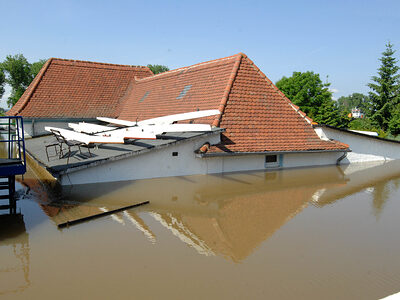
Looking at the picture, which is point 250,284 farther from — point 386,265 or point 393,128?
point 393,128

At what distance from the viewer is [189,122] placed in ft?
44.1

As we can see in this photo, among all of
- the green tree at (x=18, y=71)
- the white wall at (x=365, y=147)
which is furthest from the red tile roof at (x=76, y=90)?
the green tree at (x=18, y=71)

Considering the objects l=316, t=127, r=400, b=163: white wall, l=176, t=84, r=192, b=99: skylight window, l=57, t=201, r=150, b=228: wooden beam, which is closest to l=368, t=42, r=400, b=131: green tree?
l=316, t=127, r=400, b=163: white wall

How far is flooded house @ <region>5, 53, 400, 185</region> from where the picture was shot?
35.9 ft

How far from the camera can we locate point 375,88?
3419 cm

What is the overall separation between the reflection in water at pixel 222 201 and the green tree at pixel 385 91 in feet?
78.0

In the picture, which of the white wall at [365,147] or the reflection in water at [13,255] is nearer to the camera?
the reflection in water at [13,255]

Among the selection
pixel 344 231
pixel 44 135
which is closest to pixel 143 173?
pixel 344 231

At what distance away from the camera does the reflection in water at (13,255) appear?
14.8 feet

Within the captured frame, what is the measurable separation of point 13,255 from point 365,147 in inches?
643

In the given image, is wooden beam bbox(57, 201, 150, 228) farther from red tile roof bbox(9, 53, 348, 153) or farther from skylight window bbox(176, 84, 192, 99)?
skylight window bbox(176, 84, 192, 99)

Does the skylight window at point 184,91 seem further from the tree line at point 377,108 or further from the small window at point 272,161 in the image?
the tree line at point 377,108

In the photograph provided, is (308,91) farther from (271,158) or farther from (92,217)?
(92,217)

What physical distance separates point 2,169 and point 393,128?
3093 cm
